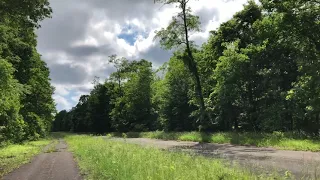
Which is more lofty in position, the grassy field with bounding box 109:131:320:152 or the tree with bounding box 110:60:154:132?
the tree with bounding box 110:60:154:132

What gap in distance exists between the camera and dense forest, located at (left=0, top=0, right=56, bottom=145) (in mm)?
15648

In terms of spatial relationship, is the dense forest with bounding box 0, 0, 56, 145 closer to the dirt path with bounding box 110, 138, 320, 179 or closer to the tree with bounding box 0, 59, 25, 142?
the tree with bounding box 0, 59, 25, 142

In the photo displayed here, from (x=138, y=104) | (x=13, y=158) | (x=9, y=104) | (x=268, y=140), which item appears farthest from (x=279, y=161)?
(x=138, y=104)

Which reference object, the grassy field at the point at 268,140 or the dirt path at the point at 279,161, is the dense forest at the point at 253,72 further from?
the dirt path at the point at 279,161

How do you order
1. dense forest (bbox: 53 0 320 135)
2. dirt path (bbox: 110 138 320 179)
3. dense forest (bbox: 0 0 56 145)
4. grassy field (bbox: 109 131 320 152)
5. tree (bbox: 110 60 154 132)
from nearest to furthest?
dirt path (bbox: 110 138 320 179)
dense forest (bbox: 0 0 56 145)
grassy field (bbox: 109 131 320 152)
dense forest (bbox: 53 0 320 135)
tree (bbox: 110 60 154 132)

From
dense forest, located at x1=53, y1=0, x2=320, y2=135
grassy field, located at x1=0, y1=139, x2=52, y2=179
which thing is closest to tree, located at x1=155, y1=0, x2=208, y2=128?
dense forest, located at x1=53, y1=0, x2=320, y2=135

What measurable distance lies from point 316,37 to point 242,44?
1095 cm

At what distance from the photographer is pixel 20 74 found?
4525 centimetres

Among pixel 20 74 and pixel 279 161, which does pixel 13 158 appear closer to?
pixel 279 161

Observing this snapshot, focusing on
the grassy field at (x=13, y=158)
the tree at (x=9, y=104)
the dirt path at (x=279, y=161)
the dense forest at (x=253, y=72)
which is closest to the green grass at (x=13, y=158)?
the grassy field at (x=13, y=158)

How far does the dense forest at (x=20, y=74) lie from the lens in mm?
15648

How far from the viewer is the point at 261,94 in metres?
31.7

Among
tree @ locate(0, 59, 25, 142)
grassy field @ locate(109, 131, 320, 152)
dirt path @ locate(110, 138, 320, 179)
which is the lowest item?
dirt path @ locate(110, 138, 320, 179)

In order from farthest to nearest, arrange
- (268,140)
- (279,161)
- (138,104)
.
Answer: (138,104) < (268,140) < (279,161)
